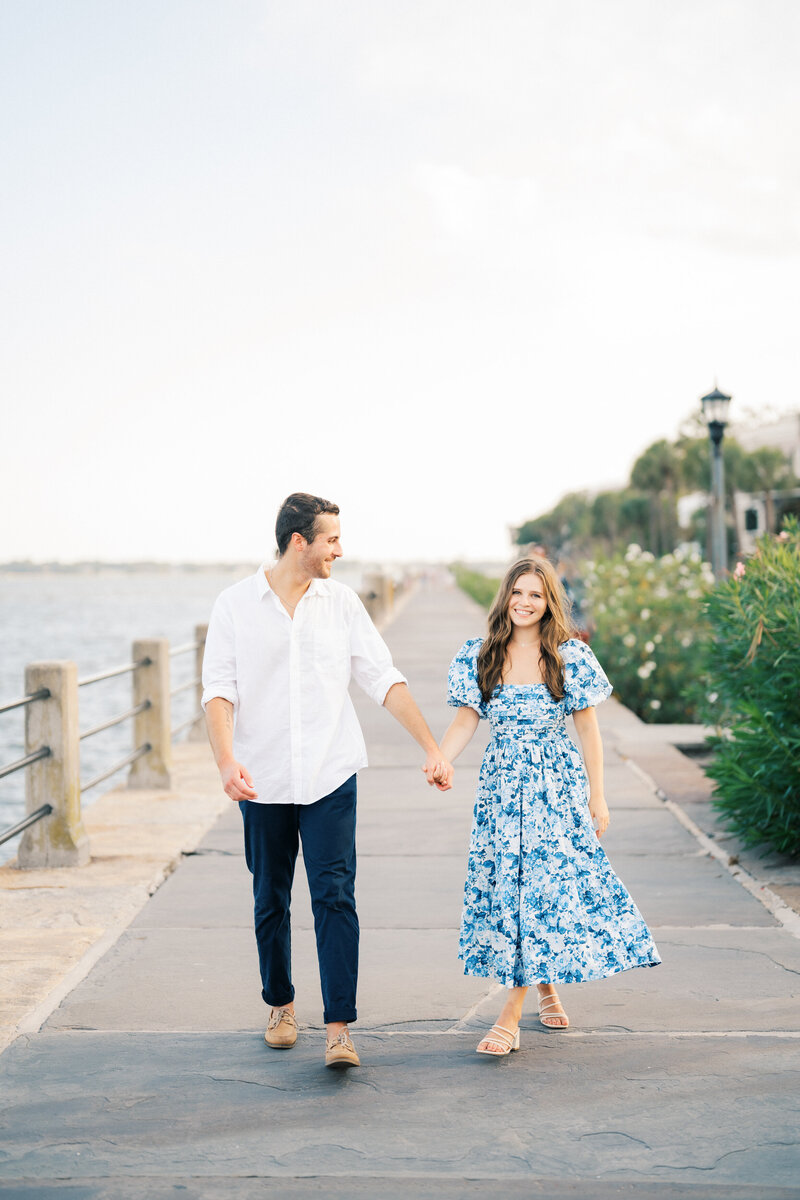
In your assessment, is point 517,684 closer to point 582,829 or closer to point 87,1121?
point 582,829

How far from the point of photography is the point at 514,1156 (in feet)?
11.1

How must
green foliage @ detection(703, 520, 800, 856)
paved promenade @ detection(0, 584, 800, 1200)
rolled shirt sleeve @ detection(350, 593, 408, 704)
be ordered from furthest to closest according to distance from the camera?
green foliage @ detection(703, 520, 800, 856) < rolled shirt sleeve @ detection(350, 593, 408, 704) < paved promenade @ detection(0, 584, 800, 1200)

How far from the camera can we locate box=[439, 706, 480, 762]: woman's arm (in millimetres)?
4355

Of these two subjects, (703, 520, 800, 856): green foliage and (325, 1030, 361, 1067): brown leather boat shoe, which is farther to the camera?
(703, 520, 800, 856): green foliage

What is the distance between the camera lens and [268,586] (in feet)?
13.6

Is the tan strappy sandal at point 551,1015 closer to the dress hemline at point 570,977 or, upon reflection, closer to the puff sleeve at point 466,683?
the dress hemline at point 570,977

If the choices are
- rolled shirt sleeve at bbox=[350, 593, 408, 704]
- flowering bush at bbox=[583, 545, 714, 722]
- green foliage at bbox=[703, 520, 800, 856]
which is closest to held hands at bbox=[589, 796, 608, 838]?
rolled shirt sleeve at bbox=[350, 593, 408, 704]

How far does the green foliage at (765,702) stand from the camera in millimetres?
7012

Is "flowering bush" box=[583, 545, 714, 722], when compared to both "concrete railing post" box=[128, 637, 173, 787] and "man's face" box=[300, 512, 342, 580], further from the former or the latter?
"man's face" box=[300, 512, 342, 580]

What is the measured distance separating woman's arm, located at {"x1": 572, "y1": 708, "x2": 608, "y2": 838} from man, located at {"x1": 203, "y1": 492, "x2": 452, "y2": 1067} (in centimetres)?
50

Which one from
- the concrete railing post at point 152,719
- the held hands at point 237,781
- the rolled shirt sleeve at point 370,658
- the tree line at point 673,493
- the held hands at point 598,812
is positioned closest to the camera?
the held hands at point 237,781

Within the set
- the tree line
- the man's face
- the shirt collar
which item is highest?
the tree line

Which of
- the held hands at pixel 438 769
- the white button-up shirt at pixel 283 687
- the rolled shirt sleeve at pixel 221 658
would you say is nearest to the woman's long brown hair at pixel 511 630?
the held hands at pixel 438 769

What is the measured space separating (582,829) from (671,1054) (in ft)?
2.52
